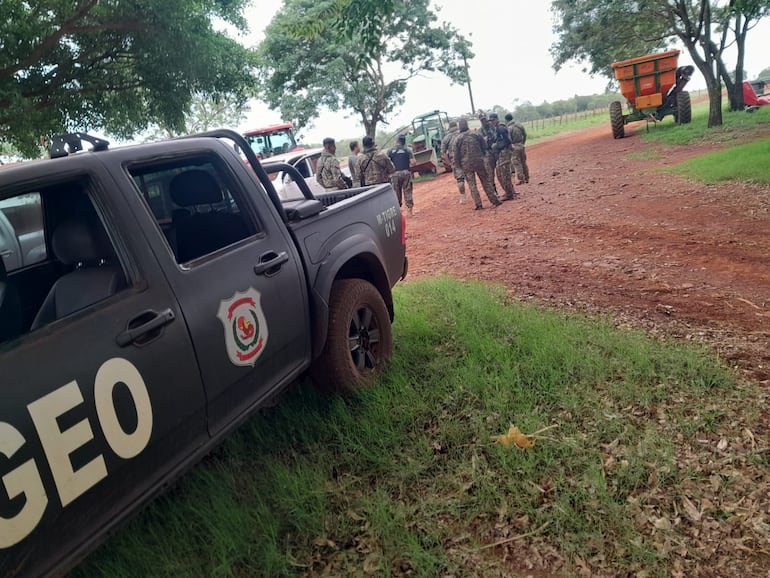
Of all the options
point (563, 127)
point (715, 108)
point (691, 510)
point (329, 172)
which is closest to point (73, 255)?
point (691, 510)

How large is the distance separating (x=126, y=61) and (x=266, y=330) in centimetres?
820

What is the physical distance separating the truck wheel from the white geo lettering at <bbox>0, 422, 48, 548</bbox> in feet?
5.96

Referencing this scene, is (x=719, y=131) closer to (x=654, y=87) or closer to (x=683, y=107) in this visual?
(x=683, y=107)

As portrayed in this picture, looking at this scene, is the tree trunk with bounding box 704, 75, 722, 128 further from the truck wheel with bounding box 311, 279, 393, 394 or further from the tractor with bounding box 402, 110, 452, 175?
the truck wheel with bounding box 311, 279, 393, 394

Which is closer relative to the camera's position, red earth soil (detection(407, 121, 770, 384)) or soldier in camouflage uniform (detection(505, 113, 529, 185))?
red earth soil (detection(407, 121, 770, 384))

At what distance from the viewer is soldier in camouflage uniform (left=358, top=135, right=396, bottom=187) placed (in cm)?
1094

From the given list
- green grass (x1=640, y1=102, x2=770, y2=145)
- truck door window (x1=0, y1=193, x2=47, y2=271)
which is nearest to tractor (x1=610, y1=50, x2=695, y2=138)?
green grass (x1=640, y1=102, x2=770, y2=145)

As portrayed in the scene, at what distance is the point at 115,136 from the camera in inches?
414

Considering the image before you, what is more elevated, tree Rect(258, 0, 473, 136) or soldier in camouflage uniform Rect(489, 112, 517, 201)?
tree Rect(258, 0, 473, 136)

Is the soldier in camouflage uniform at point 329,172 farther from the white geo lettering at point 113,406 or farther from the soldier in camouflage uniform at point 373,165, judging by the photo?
the white geo lettering at point 113,406

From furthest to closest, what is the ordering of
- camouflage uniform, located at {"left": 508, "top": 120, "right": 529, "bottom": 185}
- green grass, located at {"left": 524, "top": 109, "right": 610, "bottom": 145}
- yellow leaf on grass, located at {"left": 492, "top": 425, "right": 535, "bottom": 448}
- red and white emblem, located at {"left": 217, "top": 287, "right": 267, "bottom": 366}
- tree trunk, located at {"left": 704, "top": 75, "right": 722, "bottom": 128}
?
green grass, located at {"left": 524, "top": 109, "right": 610, "bottom": 145} → tree trunk, located at {"left": 704, "top": 75, "right": 722, "bottom": 128} → camouflage uniform, located at {"left": 508, "top": 120, "right": 529, "bottom": 185} → yellow leaf on grass, located at {"left": 492, "top": 425, "right": 535, "bottom": 448} → red and white emblem, located at {"left": 217, "top": 287, "right": 267, "bottom": 366}

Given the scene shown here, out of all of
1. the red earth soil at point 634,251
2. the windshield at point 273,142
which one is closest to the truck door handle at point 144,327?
the red earth soil at point 634,251

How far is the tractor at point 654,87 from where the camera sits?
1916cm

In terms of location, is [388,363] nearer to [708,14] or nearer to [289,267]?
[289,267]
